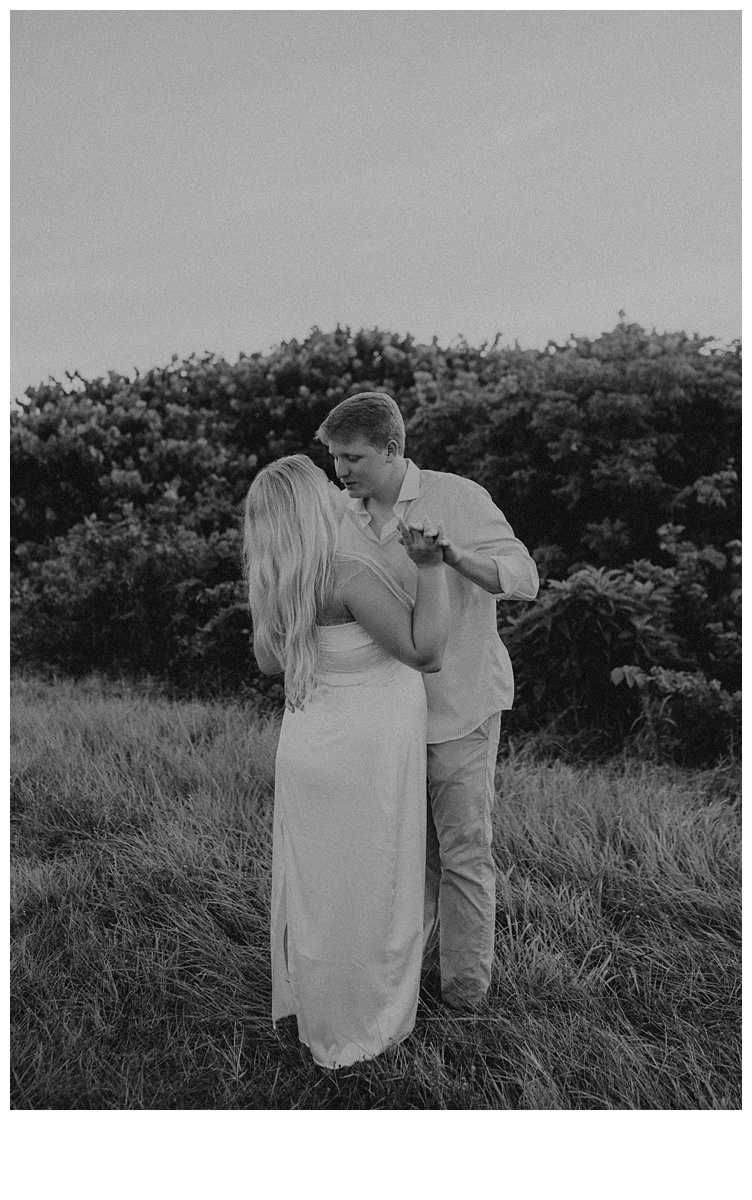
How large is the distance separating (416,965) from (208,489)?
5.11 meters

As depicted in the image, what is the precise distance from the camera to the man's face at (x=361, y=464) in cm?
246

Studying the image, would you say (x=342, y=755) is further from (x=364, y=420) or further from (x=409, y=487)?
(x=364, y=420)

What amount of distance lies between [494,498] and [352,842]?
140 inches

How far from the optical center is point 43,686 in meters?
5.98

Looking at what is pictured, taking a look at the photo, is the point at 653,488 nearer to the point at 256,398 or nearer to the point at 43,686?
the point at 256,398

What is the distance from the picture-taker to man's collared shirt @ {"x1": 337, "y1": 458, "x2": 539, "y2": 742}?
257 cm

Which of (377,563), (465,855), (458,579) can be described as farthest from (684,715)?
(377,563)

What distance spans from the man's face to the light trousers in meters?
0.76

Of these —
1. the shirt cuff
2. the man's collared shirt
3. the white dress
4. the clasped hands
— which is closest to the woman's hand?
the clasped hands

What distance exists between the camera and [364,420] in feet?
7.95

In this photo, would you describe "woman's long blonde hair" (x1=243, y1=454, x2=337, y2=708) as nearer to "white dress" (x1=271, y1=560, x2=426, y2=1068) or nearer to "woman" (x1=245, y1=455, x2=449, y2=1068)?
"woman" (x1=245, y1=455, x2=449, y2=1068)

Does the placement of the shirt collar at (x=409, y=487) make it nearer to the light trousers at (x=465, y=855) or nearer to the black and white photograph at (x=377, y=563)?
the black and white photograph at (x=377, y=563)
